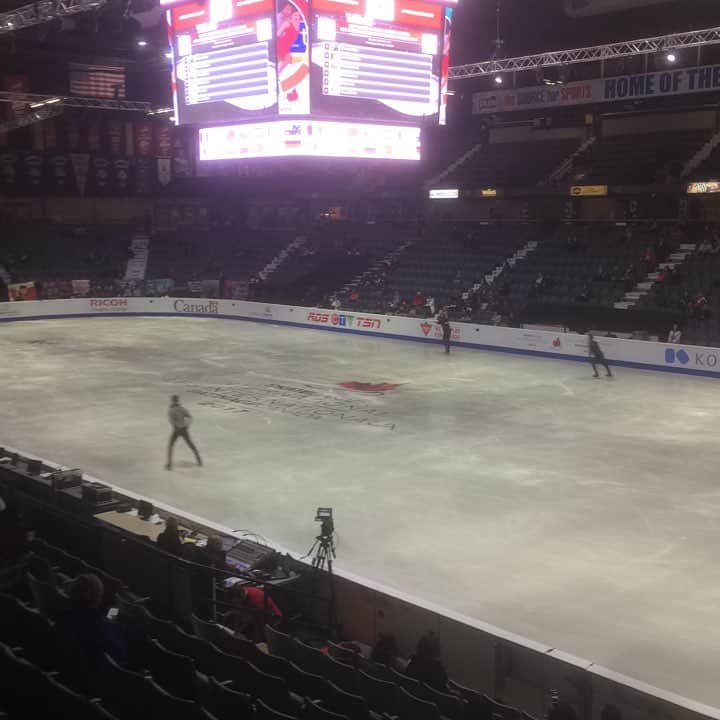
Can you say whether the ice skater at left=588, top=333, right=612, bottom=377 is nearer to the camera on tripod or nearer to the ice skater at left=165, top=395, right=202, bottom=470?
the ice skater at left=165, top=395, right=202, bottom=470

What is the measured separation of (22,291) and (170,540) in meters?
38.0

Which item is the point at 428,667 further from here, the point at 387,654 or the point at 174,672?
the point at 174,672

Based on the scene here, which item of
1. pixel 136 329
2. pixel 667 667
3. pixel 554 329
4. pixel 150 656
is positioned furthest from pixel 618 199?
pixel 150 656

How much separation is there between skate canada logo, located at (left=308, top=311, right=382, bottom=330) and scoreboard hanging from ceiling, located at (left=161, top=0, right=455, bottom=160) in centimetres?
1518

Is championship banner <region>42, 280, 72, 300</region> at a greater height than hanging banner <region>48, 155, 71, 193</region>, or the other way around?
hanging banner <region>48, 155, 71, 193</region>

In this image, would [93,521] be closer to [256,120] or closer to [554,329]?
[256,120]

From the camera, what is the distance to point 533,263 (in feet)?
125

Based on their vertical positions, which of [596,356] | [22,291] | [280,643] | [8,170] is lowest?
[280,643]

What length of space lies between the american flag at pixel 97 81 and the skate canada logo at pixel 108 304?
11223 mm

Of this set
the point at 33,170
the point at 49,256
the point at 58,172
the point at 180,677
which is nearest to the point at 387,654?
the point at 180,677

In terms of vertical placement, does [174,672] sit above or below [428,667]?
above

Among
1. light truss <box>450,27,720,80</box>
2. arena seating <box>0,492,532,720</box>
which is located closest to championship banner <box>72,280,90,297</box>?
light truss <box>450,27,720,80</box>

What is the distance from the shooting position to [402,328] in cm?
3544

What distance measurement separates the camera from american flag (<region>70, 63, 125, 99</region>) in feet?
150
